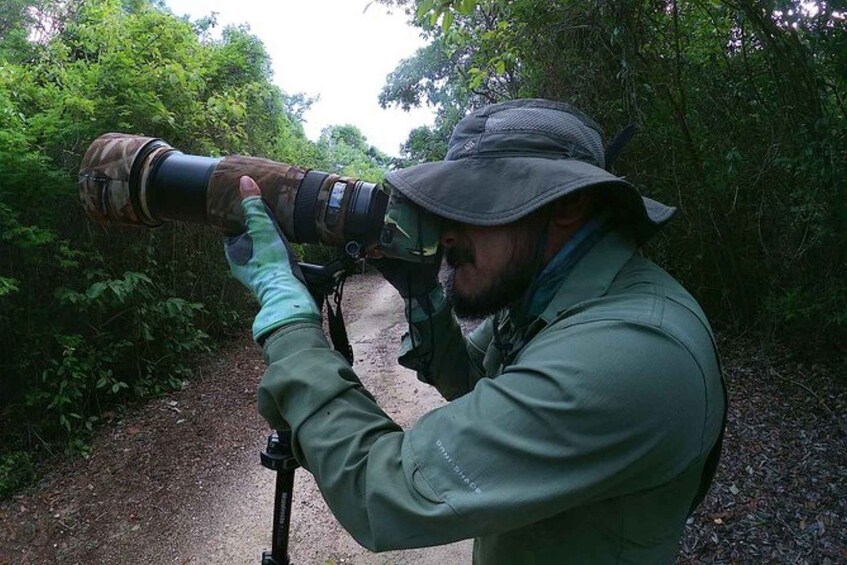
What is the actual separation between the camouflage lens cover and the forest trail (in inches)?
91.3

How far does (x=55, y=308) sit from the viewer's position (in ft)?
13.4

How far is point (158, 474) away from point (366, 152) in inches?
633

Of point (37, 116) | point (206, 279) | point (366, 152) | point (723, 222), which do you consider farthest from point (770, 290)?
point (366, 152)

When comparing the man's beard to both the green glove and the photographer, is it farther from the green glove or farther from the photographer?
the green glove

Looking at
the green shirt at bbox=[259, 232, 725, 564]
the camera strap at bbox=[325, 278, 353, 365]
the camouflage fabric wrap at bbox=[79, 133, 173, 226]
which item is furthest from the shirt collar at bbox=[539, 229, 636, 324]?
the camouflage fabric wrap at bbox=[79, 133, 173, 226]

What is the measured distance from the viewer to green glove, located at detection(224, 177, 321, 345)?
1257mm

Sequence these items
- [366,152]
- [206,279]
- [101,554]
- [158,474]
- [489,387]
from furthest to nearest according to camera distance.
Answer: [366,152]
[206,279]
[158,474]
[101,554]
[489,387]

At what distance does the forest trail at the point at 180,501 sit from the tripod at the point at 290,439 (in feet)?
5.58

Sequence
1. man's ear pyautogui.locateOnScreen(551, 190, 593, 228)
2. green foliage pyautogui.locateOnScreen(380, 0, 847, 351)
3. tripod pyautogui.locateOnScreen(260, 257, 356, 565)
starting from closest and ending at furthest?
man's ear pyautogui.locateOnScreen(551, 190, 593, 228), tripod pyautogui.locateOnScreen(260, 257, 356, 565), green foliage pyautogui.locateOnScreen(380, 0, 847, 351)

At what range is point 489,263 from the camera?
3.79ft

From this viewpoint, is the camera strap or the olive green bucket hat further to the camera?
the camera strap

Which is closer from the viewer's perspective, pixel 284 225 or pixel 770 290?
pixel 284 225

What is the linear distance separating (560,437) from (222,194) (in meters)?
1.12

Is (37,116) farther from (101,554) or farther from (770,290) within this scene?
(770,290)
